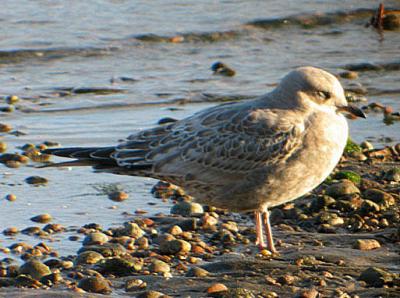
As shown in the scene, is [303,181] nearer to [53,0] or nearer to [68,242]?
[68,242]

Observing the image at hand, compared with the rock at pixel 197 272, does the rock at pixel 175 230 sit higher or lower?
lower

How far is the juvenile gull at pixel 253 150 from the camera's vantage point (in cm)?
647

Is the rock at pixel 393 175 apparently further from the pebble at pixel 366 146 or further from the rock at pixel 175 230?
the rock at pixel 175 230

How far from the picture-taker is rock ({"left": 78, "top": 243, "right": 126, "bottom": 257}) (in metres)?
6.31

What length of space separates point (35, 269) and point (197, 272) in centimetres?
87

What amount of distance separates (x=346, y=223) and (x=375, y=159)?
1555mm

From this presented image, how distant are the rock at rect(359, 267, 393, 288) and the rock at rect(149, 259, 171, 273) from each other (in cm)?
107

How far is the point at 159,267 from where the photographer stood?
596cm

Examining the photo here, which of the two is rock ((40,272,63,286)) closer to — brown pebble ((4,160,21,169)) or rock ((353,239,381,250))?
rock ((353,239,381,250))

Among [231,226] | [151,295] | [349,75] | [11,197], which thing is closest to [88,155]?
[11,197]

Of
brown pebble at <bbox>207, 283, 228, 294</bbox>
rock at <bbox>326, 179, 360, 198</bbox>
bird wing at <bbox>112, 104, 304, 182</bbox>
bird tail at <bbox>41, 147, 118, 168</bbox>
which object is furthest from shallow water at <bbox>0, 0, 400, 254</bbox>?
brown pebble at <bbox>207, 283, 228, 294</bbox>

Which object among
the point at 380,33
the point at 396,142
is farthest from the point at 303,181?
the point at 380,33

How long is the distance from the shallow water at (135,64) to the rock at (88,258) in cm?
33

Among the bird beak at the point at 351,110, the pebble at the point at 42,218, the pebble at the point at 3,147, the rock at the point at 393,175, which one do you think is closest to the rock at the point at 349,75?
the rock at the point at 393,175
